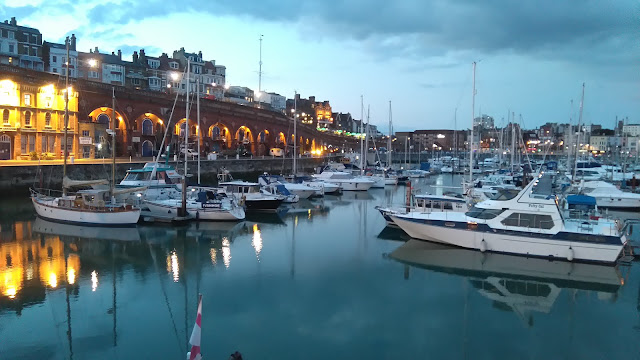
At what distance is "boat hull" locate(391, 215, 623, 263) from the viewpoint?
18859 millimetres

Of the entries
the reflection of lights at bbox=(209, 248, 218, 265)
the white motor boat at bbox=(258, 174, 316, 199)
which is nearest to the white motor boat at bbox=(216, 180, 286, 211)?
the white motor boat at bbox=(258, 174, 316, 199)

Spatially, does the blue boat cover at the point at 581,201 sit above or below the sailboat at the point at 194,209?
above

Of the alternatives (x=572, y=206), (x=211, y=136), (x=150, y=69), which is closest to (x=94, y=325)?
(x=572, y=206)

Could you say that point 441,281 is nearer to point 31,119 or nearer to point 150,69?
point 31,119

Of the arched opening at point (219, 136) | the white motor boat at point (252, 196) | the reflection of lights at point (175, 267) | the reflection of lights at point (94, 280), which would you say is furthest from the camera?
the arched opening at point (219, 136)

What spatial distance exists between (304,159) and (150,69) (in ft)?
106

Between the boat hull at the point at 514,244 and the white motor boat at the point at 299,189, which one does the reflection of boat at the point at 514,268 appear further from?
the white motor boat at the point at 299,189

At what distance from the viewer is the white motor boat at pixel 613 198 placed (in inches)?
1391

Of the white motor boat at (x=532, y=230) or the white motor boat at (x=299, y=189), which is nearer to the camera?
the white motor boat at (x=532, y=230)

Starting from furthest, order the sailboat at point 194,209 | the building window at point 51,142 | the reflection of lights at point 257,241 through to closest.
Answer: the building window at point 51,142
the sailboat at point 194,209
the reflection of lights at point 257,241

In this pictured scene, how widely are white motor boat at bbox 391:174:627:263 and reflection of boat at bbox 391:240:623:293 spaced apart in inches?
12.8

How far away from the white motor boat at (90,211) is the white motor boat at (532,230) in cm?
1589

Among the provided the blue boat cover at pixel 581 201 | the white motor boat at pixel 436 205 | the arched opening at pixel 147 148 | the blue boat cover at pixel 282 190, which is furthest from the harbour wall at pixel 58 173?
the blue boat cover at pixel 581 201

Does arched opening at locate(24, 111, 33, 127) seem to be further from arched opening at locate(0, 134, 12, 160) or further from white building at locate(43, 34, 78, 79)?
white building at locate(43, 34, 78, 79)
